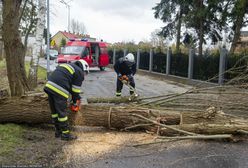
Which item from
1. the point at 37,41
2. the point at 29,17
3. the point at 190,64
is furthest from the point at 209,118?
the point at 29,17

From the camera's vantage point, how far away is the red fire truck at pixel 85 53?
2253 centimetres

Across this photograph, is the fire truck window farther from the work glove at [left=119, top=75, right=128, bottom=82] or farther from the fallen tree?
the fallen tree

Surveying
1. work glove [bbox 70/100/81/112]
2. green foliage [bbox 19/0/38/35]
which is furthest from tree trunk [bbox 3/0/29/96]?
green foliage [bbox 19/0/38/35]

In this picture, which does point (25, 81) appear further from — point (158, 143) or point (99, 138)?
point (158, 143)

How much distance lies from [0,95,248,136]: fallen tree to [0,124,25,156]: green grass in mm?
276

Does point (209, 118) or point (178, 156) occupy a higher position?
point (209, 118)

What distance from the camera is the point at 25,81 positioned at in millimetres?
9102

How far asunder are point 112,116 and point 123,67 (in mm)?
3909

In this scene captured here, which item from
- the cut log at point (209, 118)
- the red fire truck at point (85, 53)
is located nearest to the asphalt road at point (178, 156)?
the cut log at point (209, 118)

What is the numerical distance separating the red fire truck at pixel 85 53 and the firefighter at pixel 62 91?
15694 millimetres

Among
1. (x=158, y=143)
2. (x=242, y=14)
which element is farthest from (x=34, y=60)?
(x=242, y=14)

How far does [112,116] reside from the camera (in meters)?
6.38

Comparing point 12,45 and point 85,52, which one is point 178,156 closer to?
point 12,45

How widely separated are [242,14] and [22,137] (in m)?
14.1
